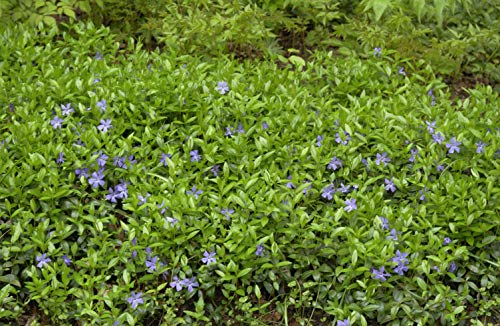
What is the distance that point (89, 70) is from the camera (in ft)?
15.8

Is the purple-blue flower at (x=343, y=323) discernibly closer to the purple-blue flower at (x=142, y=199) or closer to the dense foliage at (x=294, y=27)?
the purple-blue flower at (x=142, y=199)

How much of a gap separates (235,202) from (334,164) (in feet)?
2.25

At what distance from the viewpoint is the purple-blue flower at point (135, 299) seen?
3436 millimetres

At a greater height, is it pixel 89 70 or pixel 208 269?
pixel 89 70

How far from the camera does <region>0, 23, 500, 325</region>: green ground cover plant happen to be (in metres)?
3.58

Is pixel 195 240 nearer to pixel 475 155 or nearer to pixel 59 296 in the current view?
pixel 59 296

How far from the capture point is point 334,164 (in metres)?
4.14

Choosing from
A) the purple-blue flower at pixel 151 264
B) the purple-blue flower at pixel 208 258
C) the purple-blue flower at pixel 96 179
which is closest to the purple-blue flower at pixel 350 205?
the purple-blue flower at pixel 208 258

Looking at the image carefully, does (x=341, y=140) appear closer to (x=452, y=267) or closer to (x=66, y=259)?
(x=452, y=267)

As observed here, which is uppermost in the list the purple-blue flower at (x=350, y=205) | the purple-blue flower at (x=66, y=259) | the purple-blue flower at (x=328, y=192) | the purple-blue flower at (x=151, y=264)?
the purple-blue flower at (x=350, y=205)

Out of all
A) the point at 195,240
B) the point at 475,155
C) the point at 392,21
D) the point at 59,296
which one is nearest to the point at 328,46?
the point at 392,21

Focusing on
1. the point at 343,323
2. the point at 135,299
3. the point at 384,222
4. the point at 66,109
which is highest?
the point at 66,109

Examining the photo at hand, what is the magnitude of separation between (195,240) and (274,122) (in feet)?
3.46

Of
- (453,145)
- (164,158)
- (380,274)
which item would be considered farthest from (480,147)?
(164,158)
